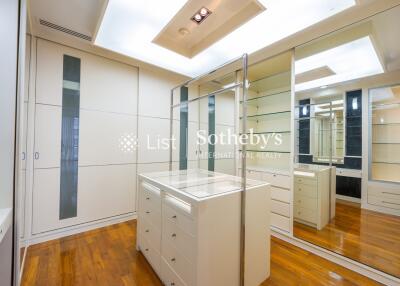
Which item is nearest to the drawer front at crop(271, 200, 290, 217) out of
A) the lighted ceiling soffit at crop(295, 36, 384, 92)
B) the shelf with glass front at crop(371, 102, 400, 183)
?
the shelf with glass front at crop(371, 102, 400, 183)

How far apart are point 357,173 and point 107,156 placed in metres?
3.52

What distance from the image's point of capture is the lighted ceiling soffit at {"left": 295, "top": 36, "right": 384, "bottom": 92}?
207 cm

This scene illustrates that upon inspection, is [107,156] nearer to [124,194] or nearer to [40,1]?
[124,194]

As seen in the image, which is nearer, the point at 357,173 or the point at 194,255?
the point at 194,255

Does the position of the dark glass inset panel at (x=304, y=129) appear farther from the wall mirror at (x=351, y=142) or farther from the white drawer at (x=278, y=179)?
the white drawer at (x=278, y=179)

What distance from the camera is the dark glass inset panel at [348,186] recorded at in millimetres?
2379

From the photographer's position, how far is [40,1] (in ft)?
5.72

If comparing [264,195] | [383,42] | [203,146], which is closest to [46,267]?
[264,195]

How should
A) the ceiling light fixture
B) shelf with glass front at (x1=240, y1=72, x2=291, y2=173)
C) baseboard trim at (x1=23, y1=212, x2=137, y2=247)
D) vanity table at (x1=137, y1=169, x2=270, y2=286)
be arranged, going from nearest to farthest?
vanity table at (x1=137, y1=169, x2=270, y2=286) → the ceiling light fixture → baseboard trim at (x1=23, y1=212, x2=137, y2=247) → shelf with glass front at (x1=240, y1=72, x2=291, y2=173)

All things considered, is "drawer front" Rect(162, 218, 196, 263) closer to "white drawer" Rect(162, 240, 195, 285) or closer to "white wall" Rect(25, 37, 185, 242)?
"white drawer" Rect(162, 240, 195, 285)

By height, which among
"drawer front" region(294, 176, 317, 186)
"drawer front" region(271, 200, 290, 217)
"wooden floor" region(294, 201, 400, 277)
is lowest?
"wooden floor" region(294, 201, 400, 277)

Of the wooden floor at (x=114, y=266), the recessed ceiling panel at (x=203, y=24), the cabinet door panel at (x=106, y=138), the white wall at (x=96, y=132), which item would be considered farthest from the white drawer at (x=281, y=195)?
the cabinet door panel at (x=106, y=138)

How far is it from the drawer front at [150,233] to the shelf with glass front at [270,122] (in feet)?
6.11

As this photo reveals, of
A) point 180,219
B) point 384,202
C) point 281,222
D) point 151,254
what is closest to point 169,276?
point 151,254
